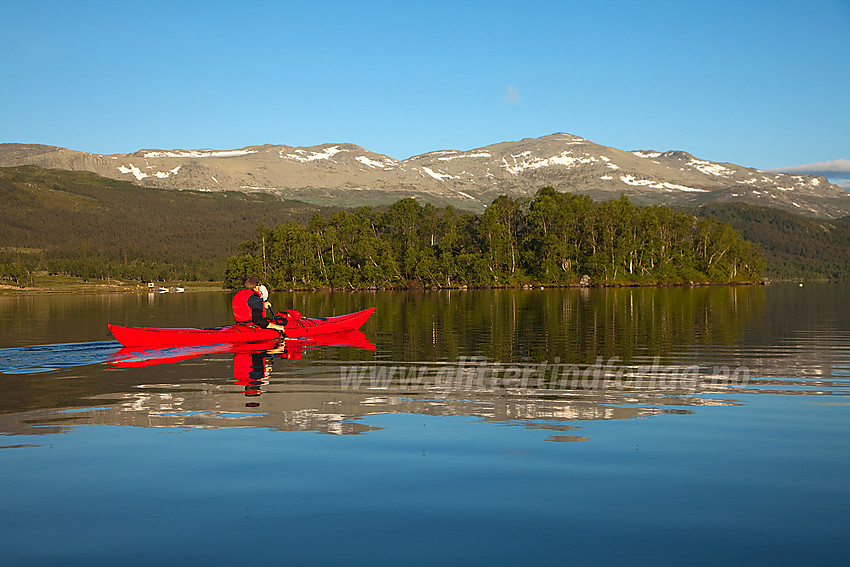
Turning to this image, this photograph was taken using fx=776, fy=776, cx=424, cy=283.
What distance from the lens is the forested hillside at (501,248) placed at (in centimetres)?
15488

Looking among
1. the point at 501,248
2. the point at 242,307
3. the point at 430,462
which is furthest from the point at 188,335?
the point at 501,248

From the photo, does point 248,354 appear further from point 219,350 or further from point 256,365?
point 256,365

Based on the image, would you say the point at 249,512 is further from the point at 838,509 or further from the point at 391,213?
the point at 391,213

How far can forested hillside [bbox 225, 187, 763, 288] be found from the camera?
155 m

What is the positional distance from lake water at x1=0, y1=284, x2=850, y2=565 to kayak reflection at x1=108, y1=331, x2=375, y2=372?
4.90 feet

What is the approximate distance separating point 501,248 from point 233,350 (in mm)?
124211

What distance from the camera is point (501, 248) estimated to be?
15538 centimetres

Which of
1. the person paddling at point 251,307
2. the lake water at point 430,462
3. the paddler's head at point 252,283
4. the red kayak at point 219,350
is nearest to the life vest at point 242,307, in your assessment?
the person paddling at point 251,307

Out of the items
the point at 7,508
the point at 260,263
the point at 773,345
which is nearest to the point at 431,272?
the point at 260,263

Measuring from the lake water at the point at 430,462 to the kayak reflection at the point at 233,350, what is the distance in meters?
1.49

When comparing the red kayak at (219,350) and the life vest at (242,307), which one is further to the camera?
the life vest at (242,307)

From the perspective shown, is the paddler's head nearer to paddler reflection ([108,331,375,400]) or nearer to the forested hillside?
paddler reflection ([108,331,375,400])

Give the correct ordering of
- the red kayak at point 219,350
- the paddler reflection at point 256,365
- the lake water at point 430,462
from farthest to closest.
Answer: the red kayak at point 219,350 < the paddler reflection at point 256,365 < the lake water at point 430,462

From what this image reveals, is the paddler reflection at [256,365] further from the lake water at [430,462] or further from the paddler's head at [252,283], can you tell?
the paddler's head at [252,283]
